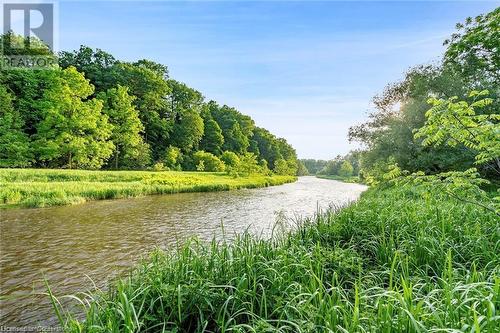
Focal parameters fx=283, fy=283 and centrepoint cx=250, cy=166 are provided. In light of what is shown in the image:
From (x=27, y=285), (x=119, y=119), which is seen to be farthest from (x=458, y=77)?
(x=119, y=119)

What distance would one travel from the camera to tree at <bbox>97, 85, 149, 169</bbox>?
36.0 m

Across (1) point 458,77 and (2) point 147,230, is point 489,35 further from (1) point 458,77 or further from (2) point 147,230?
(2) point 147,230

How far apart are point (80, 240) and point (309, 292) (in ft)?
25.6

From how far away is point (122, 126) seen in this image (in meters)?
36.2

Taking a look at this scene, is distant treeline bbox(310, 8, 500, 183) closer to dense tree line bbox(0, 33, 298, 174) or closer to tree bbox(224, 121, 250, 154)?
dense tree line bbox(0, 33, 298, 174)

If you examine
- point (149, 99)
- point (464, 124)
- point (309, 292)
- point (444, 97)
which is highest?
point (149, 99)

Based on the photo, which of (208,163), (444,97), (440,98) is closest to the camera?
(440,98)

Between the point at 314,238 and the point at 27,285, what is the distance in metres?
5.63

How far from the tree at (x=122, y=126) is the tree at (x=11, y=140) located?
9.48 metres

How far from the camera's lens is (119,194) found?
18.3 meters

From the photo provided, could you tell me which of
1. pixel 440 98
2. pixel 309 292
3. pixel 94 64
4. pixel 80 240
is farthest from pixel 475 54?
pixel 94 64

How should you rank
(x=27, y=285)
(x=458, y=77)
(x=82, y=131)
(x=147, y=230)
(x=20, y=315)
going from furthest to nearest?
(x=82, y=131), (x=458, y=77), (x=147, y=230), (x=27, y=285), (x=20, y=315)

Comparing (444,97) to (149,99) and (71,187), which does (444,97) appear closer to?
(71,187)

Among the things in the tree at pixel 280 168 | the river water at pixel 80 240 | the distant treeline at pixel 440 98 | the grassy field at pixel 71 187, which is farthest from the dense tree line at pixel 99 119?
the distant treeline at pixel 440 98
